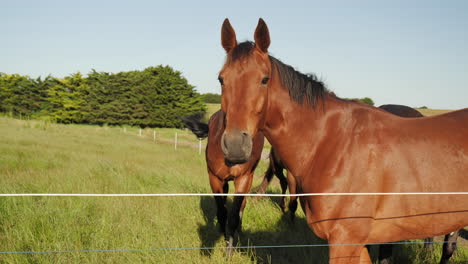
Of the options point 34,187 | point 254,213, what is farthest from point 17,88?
point 254,213

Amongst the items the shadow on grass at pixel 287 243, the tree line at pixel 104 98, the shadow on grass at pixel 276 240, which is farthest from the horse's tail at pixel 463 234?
the tree line at pixel 104 98

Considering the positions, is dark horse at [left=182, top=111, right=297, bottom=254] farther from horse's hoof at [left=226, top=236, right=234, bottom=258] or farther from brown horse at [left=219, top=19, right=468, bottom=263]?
brown horse at [left=219, top=19, right=468, bottom=263]

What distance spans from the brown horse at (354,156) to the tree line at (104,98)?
127ft

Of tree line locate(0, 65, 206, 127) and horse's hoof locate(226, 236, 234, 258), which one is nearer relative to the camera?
horse's hoof locate(226, 236, 234, 258)

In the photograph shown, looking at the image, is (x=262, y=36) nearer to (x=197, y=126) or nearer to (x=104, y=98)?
(x=197, y=126)

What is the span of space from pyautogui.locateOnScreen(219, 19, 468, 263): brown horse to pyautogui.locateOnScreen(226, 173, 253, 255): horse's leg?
2.05m

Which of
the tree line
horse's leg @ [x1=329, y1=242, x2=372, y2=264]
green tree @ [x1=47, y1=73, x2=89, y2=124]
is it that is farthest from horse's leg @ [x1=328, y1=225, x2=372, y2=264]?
green tree @ [x1=47, y1=73, x2=89, y2=124]

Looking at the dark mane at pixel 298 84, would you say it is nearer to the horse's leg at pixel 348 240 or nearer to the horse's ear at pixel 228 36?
the horse's ear at pixel 228 36

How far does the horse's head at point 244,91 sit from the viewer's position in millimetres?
2027

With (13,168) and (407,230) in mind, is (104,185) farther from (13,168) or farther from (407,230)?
(407,230)

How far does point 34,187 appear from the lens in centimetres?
Answer: 577

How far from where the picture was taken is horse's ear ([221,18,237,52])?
2.42 m

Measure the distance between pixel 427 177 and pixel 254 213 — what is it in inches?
138

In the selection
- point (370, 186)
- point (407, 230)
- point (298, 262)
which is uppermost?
point (370, 186)
